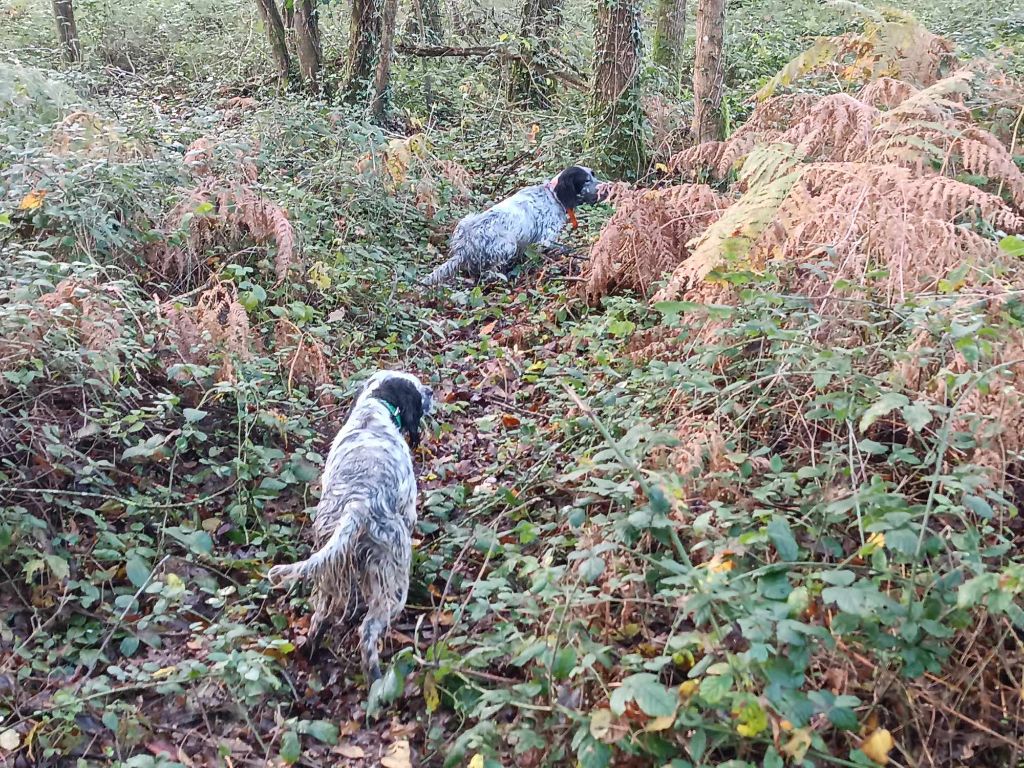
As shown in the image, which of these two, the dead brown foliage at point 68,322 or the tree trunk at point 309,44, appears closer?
the dead brown foliage at point 68,322

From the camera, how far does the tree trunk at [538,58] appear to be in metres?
11.7

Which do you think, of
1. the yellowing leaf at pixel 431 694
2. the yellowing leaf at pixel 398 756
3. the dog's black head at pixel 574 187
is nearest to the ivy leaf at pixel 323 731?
the yellowing leaf at pixel 398 756

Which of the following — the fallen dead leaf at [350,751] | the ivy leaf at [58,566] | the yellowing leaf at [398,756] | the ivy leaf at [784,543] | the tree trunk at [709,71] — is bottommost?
the fallen dead leaf at [350,751]

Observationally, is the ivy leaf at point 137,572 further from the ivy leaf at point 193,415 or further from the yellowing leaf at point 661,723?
the yellowing leaf at point 661,723

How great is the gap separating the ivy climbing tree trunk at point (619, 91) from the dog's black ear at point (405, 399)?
16.3ft

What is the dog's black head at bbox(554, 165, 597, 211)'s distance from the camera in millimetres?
8039

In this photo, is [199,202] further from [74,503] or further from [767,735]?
[767,735]

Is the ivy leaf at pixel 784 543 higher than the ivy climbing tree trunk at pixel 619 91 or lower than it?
lower

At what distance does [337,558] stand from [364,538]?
0.18 metres

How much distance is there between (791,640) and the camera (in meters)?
2.27

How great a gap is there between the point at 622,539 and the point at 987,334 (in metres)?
1.50

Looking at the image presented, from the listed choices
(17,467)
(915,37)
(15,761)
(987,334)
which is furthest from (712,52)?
(15,761)

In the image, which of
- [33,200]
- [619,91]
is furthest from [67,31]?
[619,91]

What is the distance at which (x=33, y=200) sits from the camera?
18.8 feet
